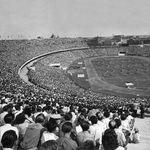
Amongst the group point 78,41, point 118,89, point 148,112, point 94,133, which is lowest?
point 118,89

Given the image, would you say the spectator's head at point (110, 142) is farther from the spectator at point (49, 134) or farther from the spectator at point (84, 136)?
the spectator at point (49, 134)

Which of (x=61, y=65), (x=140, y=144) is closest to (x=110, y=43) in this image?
(x=61, y=65)

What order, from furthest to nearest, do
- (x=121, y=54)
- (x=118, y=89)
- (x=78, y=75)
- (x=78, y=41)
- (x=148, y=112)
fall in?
(x=78, y=41) → (x=121, y=54) → (x=78, y=75) → (x=118, y=89) → (x=148, y=112)

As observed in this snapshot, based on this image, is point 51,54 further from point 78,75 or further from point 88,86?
point 88,86

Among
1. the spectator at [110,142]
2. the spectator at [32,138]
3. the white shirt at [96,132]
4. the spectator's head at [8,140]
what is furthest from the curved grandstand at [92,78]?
the spectator at [110,142]

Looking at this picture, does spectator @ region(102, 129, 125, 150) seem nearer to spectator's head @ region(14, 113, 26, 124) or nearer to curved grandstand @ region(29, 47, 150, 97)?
spectator's head @ region(14, 113, 26, 124)

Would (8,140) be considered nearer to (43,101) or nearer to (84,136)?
(84,136)

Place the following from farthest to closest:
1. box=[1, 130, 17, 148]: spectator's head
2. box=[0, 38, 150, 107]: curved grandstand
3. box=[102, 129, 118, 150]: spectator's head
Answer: box=[0, 38, 150, 107]: curved grandstand
box=[1, 130, 17, 148]: spectator's head
box=[102, 129, 118, 150]: spectator's head

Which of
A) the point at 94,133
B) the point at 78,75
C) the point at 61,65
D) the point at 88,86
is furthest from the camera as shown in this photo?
the point at 61,65

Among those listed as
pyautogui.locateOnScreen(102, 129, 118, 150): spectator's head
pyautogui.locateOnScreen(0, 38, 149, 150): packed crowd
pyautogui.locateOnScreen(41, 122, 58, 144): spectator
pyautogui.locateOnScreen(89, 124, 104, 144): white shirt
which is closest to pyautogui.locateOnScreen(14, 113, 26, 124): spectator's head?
pyautogui.locateOnScreen(0, 38, 149, 150): packed crowd
